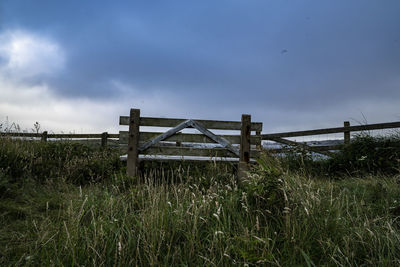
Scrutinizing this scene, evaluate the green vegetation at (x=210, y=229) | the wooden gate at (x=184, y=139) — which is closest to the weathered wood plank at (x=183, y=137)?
the wooden gate at (x=184, y=139)

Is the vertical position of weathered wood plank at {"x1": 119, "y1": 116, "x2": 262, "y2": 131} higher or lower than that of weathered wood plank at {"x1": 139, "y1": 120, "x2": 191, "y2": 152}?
higher

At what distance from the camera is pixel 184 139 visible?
23.4 ft

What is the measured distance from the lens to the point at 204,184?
5238 mm

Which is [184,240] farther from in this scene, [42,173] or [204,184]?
[42,173]

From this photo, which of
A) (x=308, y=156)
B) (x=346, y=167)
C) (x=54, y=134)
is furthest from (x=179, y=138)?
(x=54, y=134)

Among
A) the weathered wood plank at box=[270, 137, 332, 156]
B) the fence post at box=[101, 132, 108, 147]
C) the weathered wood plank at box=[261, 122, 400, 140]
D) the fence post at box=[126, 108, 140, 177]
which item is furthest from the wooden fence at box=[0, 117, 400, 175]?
the fence post at box=[101, 132, 108, 147]

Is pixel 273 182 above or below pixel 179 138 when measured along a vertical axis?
below

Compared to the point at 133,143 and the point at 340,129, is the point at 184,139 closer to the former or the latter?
the point at 133,143

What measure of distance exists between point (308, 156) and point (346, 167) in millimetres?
1310

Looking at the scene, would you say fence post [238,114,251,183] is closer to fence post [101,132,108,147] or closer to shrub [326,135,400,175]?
shrub [326,135,400,175]

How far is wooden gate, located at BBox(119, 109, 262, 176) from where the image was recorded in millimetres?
7008

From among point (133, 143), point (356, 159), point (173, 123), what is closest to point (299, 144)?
point (356, 159)

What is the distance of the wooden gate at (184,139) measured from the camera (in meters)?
7.01

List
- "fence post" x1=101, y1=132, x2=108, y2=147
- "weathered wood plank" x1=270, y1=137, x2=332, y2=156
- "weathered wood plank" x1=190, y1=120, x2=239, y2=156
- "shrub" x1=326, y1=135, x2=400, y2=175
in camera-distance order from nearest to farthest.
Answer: "weathered wood plank" x1=190, y1=120, x2=239, y2=156
"shrub" x1=326, y1=135, x2=400, y2=175
"weathered wood plank" x1=270, y1=137, x2=332, y2=156
"fence post" x1=101, y1=132, x2=108, y2=147
